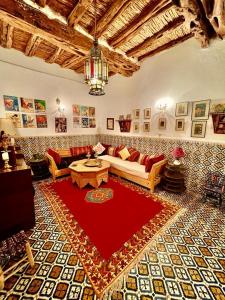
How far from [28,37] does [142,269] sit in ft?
17.9

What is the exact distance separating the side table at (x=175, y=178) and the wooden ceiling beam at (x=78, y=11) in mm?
3874

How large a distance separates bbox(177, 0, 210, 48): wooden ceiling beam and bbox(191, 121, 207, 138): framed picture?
71.5 inches

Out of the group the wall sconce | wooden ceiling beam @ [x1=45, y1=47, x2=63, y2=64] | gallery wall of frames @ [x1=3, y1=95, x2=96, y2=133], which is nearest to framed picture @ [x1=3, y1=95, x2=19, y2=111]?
gallery wall of frames @ [x1=3, y1=95, x2=96, y2=133]

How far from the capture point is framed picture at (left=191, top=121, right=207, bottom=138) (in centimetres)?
343

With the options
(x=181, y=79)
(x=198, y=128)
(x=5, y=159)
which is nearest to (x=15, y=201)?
(x=5, y=159)

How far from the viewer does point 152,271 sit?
5.67ft

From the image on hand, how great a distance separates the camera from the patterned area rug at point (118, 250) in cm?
163

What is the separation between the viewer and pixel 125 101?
550 centimetres

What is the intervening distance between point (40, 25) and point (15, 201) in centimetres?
326

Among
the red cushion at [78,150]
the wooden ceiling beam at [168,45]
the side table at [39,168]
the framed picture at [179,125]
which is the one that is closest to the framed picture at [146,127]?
the framed picture at [179,125]

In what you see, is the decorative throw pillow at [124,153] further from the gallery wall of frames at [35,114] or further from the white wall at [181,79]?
the gallery wall of frames at [35,114]


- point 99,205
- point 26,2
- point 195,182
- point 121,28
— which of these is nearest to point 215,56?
point 121,28

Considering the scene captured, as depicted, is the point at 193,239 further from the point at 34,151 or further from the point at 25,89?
the point at 25,89

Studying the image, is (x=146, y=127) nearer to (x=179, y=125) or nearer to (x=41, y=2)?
(x=179, y=125)
